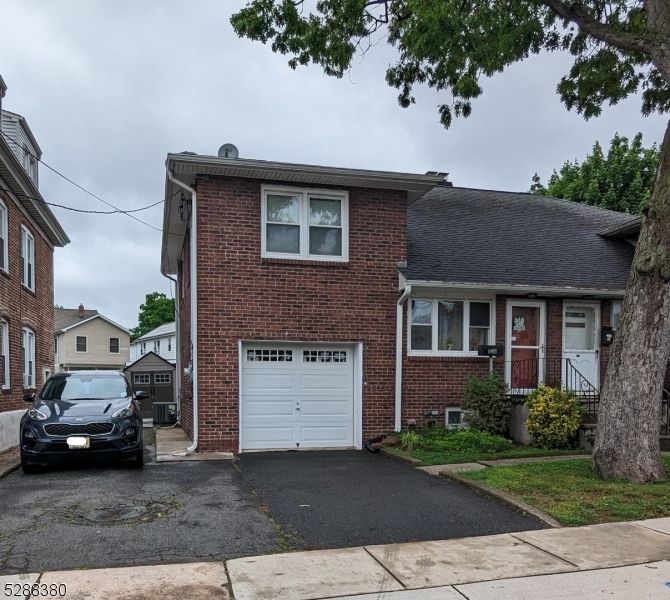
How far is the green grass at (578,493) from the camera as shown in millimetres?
6105

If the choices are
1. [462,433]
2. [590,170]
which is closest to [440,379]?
[462,433]

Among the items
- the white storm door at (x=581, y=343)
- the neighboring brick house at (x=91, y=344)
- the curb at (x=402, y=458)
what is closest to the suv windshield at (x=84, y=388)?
the curb at (x=402, y=458)

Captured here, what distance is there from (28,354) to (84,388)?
304 inches

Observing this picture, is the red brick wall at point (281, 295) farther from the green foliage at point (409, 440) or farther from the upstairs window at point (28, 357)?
the upstairs window at point (28, 357)

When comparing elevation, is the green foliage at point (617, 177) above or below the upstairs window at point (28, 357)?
above

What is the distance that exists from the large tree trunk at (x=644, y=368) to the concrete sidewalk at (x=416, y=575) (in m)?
2.34

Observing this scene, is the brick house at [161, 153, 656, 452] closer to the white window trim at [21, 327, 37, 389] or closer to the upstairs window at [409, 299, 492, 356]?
the upstairs window at [409, 299, 492, 356]

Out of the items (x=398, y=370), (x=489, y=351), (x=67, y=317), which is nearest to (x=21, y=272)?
(x=398, y=370)

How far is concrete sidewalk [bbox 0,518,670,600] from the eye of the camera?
4117 mm

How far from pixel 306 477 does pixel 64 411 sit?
12.5 feet

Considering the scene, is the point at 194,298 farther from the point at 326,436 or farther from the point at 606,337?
the point at 606,337

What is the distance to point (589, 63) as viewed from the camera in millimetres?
9922

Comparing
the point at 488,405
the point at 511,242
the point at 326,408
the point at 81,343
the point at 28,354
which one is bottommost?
the point at 81,343

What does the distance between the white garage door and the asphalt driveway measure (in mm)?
1579
